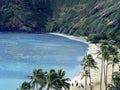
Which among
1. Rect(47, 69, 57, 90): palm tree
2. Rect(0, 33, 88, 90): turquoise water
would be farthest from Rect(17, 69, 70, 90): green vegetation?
Rect(0, 33, 88, 90): turquoise water

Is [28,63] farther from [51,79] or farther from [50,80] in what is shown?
[50,80]

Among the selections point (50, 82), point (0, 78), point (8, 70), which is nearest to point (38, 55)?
point (8, 70)

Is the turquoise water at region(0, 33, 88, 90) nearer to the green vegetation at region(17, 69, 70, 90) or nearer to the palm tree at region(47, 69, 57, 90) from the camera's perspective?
the green vegetation at region(17, 69, 70, 90)

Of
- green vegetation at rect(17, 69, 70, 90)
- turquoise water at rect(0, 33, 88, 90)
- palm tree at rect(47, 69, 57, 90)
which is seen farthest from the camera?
turquoise water at rect(0, 33, 88, 90)

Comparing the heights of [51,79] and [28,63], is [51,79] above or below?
below

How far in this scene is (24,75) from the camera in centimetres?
13488

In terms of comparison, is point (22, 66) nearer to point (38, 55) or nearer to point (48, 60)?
point (48, 60)

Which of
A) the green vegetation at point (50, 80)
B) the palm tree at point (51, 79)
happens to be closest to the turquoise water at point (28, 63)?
the green vegetation at point (50, 80)

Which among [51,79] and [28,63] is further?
[28,63]

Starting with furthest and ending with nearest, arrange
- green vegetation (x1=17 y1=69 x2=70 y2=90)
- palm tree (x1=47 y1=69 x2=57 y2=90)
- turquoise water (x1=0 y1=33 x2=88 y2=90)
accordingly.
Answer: turquoise water (x1=0 y1=33 x2=88 y2=90), green vegetation (x1=17 y1=69 x2=70 y2=90), palm tree (x1=47 y1=69 x2=57 y2=90)

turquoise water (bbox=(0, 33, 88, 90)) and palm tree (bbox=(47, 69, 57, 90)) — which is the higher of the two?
turquoise water (bbox=(0, 33, 88, 90))

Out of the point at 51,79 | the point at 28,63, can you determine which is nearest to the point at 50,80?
the point at 51,79

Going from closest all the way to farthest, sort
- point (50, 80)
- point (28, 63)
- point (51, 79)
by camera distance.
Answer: point (50, 80)
point (51, 79)
point (28, 63)

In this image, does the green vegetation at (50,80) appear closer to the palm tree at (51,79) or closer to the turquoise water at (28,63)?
the palm tree at (51,79)
